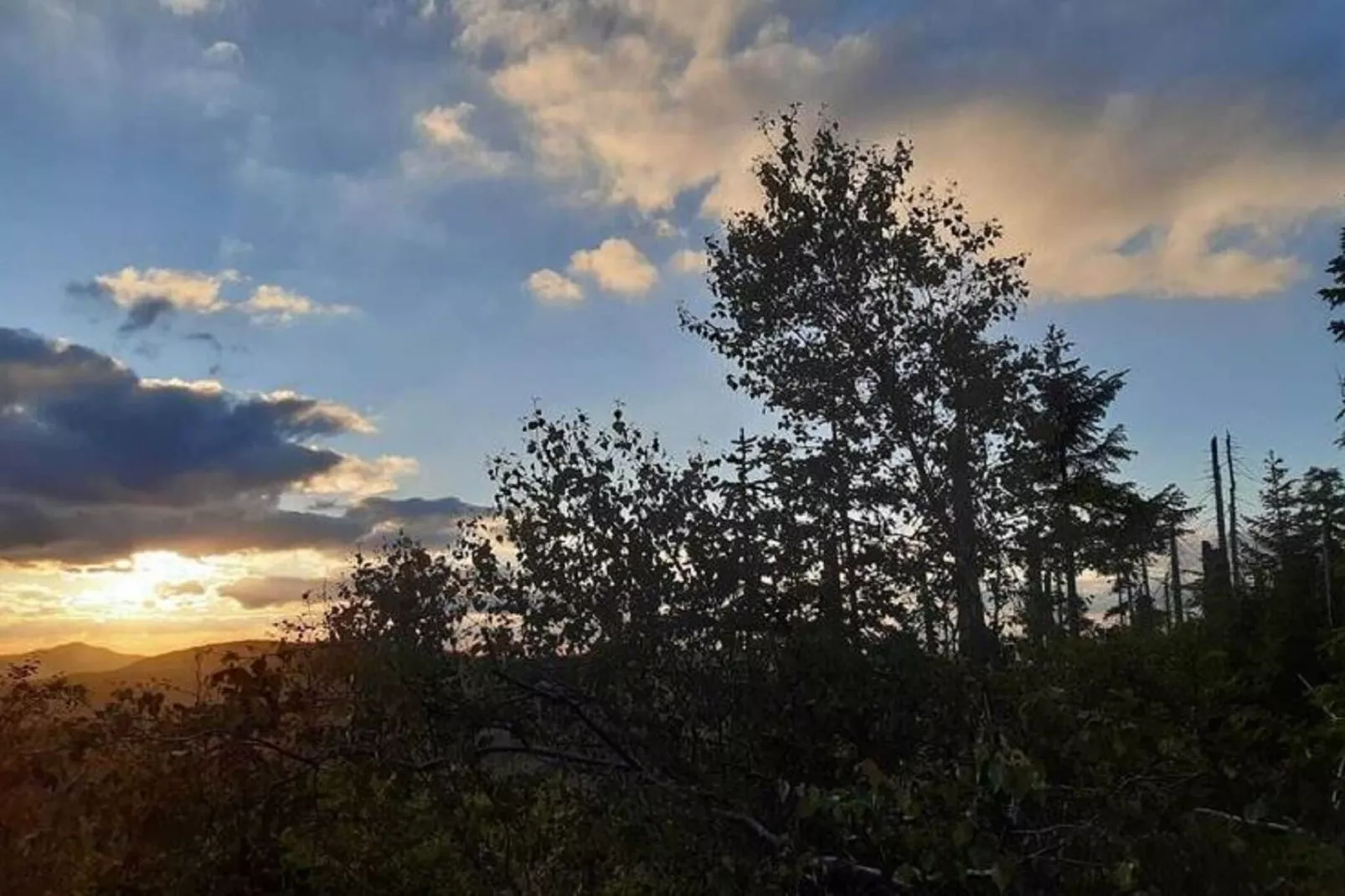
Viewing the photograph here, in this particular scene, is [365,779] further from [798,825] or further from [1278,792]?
[1278,792]

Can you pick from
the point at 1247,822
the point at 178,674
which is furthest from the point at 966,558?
the point at 178,674

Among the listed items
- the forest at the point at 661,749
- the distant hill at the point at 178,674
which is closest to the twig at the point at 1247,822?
the forest at the point at 661,749

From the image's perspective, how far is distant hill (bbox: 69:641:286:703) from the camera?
18.1 ft

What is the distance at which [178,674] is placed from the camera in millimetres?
5691

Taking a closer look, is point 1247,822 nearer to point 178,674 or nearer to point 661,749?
point 661,749

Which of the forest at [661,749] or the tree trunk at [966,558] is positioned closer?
the forest at [661,749]

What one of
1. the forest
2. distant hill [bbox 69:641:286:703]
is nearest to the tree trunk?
the forest

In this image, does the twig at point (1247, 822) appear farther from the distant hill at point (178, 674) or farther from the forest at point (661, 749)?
the distant hill at point (178, 674)

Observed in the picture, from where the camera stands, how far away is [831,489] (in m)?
7.02

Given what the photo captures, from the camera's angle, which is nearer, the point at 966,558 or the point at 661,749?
the point at 661,749

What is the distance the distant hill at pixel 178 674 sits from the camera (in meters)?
5.52

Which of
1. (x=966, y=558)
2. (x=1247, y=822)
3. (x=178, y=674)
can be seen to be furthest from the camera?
(x=966, y=558)

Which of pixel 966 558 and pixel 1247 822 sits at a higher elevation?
pixel 966 558

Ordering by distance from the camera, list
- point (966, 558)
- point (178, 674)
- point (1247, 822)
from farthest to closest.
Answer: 1. point (966, 558)
2. point (178, 674)
3. point (1247, 822)
